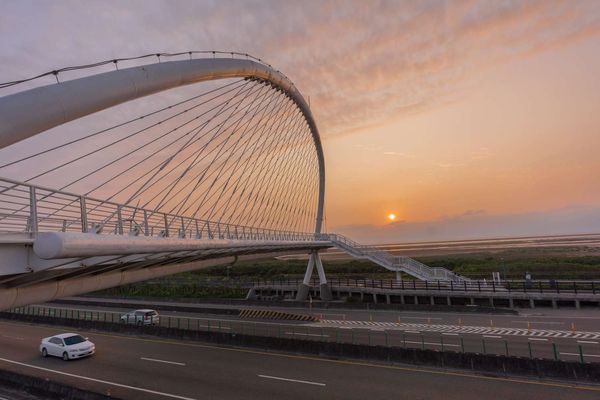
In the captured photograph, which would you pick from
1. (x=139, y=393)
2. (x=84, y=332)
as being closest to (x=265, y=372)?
(x=139, y=393)

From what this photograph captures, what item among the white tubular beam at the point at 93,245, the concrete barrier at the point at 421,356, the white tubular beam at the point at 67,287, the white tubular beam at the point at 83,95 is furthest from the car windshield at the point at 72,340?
the white tubular beam at the point at 83,95

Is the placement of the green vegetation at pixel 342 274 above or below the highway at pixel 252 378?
above

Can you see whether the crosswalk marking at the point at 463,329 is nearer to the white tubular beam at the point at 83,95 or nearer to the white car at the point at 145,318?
the white car at the point at 145,318

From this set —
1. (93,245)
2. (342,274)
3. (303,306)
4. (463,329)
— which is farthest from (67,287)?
(342,274)

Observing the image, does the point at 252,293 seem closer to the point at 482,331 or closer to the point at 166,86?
the point at 482,331

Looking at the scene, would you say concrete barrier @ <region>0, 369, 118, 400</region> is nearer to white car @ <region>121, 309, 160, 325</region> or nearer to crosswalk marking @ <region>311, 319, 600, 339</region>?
white car @ <region>121, 309, 160, 325</region>

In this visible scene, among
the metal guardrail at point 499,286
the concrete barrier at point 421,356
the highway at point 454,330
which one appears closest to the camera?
the concrete barrier at point 421,356

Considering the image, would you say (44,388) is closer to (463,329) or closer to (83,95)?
(83,95)
